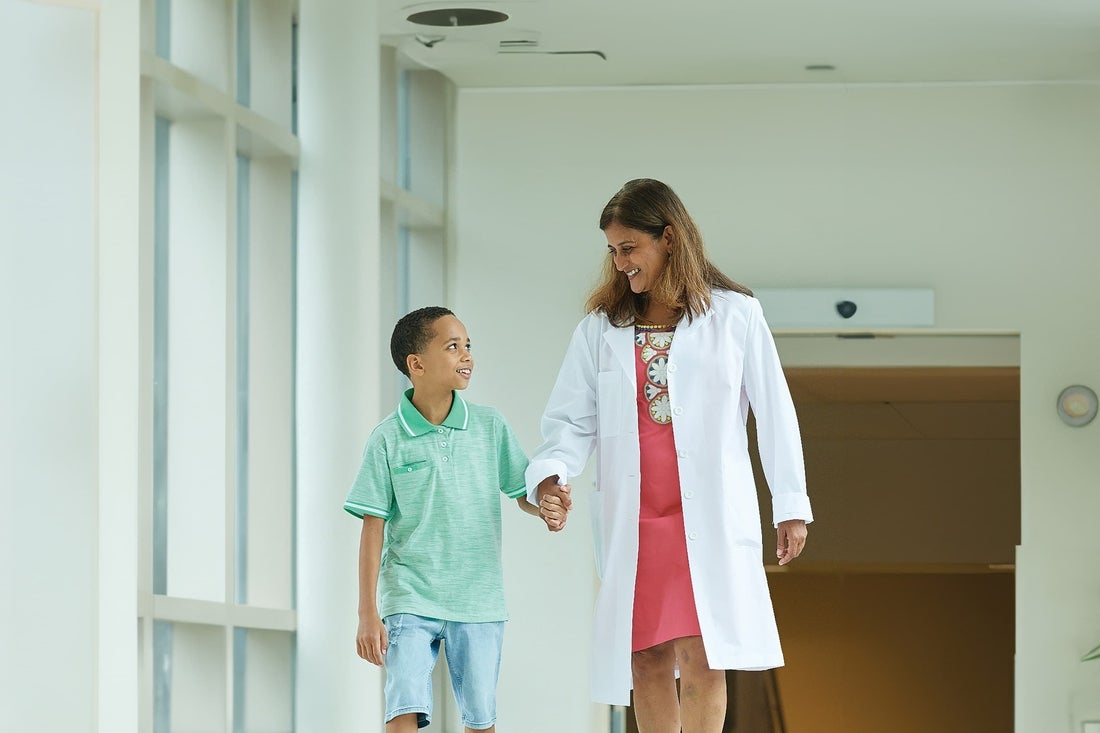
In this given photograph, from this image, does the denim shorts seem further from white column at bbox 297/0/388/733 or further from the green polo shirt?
white column at bbox 297/0/388/733

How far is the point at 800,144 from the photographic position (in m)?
6.80

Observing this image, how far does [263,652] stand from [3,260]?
237 centimetres

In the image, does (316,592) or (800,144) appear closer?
(316,592)

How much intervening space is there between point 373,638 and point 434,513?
27 centimetres

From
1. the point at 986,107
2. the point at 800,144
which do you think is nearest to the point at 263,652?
the point at 800,144

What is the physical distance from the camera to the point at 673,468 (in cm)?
322

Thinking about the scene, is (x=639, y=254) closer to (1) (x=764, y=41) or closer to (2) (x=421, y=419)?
(2) (x=421, y=419)

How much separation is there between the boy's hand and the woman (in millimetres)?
403

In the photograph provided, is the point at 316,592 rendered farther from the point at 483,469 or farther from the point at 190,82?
the point at 483,469

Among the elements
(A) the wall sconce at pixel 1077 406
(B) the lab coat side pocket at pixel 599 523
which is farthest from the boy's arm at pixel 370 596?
(A) the wall sconce at pixel 1077 406

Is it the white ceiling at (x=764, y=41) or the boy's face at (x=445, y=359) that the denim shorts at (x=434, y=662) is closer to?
the boy's face at (x=445, y=359)

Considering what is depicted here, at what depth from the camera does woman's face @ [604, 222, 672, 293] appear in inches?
129

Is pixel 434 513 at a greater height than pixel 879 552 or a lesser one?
greater

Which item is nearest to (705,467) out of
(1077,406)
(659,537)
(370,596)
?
(659,537)
